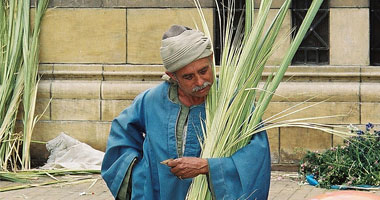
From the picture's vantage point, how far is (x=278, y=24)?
4301mm

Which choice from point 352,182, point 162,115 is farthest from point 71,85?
point 162,115

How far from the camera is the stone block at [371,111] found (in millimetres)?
10305

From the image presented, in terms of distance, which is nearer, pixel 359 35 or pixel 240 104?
pixel 240 104

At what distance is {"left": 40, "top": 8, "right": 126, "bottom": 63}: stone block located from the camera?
10.8 metres

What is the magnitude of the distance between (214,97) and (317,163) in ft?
17.4

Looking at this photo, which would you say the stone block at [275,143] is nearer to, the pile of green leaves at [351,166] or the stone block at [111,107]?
the pile of green leaves at [351,166]

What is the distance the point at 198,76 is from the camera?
420cm

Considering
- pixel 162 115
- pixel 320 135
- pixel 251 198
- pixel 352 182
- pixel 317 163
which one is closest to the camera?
pixel 251 198

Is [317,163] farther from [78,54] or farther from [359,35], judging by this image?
[78,54]

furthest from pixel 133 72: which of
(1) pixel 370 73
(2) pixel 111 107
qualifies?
(1) pixel 370 73

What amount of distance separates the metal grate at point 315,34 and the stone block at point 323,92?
349mm

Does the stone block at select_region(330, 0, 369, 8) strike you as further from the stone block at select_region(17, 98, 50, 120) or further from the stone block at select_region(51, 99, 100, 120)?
the stone block at select_region(17, 98, 50, 120)

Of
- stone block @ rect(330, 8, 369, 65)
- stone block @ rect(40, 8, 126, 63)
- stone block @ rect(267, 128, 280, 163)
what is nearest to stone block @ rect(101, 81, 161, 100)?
stone block @ rect(40, 8, 126, 63)

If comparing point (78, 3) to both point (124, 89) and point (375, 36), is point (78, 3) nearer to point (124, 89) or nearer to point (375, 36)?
point (124, 89)
